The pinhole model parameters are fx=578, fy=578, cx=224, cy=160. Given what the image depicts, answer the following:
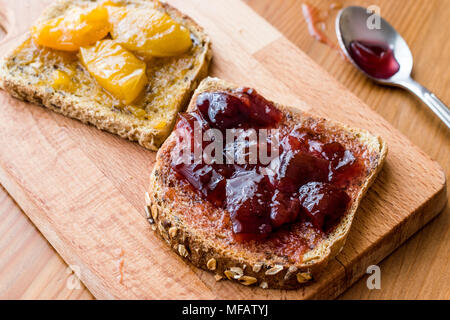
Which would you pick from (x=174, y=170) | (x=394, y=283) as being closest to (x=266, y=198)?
(x=174, y=170)

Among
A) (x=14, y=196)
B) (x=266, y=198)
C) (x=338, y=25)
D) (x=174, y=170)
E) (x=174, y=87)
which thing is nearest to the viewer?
(x=266, y=198)

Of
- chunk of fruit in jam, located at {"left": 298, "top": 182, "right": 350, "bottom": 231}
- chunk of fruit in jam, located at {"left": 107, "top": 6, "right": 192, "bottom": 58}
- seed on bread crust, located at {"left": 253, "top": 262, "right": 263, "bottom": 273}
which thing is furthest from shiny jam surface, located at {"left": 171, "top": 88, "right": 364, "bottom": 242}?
chunk of fruit in jam, located at {"left": 107, "top": 6, "right": 192, "bottom": 58}

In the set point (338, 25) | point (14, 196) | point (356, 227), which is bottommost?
point (14, 196)

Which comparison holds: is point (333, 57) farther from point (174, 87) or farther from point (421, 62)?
point (174, 87)

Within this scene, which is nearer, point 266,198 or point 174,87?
point 266,198

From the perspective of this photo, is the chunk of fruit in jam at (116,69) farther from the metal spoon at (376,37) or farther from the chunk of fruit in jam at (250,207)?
the metal spoon at (376,37)

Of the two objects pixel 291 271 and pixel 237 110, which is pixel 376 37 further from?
pixel 291 271

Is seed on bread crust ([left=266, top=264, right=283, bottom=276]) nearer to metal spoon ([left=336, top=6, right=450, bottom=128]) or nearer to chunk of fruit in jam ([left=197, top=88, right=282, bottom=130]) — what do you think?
chunk of fruit in jam ([left=197, top=88, right=282, bottom=130])
